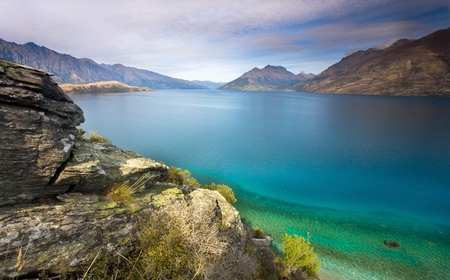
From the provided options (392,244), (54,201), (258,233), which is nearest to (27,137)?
(54,201)

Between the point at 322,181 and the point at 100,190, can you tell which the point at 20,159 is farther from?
the point at 322,181

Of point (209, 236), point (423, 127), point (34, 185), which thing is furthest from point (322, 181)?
point (423, 127)

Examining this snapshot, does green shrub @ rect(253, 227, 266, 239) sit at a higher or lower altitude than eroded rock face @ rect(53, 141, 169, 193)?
lower

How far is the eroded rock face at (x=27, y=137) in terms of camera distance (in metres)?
7.22

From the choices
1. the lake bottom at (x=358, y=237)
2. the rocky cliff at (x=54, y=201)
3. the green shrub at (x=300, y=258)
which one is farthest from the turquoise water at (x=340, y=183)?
the rocky cliff at (x=54, y=201)

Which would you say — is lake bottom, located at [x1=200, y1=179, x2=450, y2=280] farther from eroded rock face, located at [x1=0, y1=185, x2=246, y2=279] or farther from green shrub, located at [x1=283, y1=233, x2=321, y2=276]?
eroded rock face, located at [x1=0, y1=185, x2=246, y2=279]

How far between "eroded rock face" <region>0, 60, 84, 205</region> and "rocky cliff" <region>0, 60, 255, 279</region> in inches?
1.0

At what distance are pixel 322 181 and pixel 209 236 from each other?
3503 cm

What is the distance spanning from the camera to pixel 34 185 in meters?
7.68

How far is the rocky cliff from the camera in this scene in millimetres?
6582

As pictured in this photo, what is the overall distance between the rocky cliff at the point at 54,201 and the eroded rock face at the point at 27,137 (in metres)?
0.02

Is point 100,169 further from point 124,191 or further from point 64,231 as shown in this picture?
point 64,231

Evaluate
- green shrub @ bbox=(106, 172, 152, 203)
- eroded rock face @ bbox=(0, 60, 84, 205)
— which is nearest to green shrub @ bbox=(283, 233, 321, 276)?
green shrub @ bbox=(106, 172, 152, 203)

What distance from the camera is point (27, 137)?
302 inches
